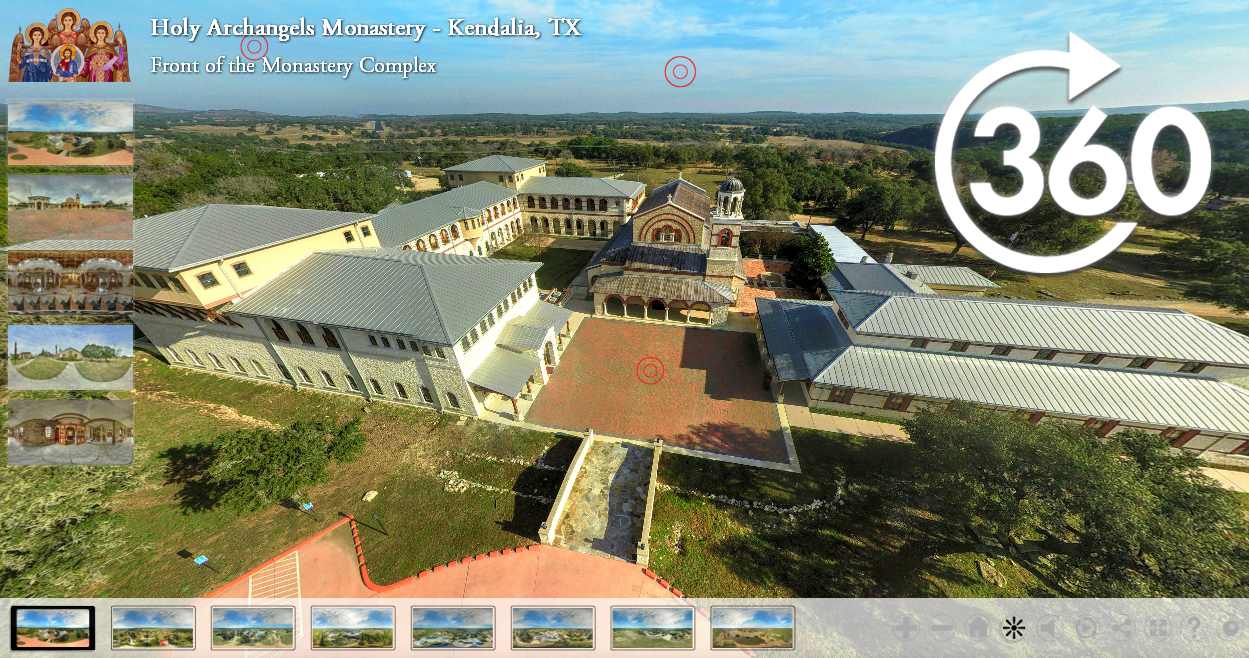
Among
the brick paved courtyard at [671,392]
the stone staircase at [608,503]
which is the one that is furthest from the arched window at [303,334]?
the stone staircase at [608,503]

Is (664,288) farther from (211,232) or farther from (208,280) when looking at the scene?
(211,232)

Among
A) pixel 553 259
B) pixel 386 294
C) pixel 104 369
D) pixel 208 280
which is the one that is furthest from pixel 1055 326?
pixel 208 280

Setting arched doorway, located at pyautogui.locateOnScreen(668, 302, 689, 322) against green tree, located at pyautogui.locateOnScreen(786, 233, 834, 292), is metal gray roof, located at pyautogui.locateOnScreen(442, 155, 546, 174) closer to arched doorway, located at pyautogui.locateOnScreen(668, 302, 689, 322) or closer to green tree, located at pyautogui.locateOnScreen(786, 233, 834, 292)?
arched doorway, located at pyautogui.locateOnScreen(668, 302, 689, 322)

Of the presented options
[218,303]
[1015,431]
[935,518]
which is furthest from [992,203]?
[218,303]

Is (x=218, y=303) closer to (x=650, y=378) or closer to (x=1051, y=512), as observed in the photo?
(x=650, y=378)

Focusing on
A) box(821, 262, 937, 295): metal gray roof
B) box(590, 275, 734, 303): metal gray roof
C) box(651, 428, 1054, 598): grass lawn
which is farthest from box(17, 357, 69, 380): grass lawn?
box(821, 262, 937, 295): metal gray roof
